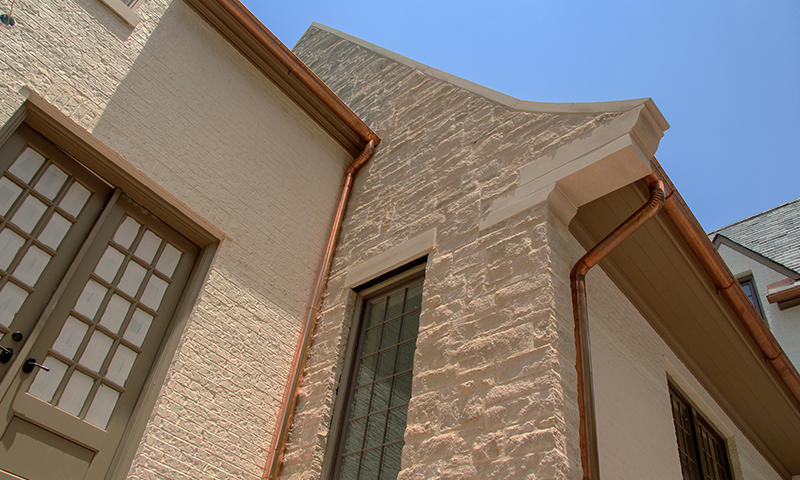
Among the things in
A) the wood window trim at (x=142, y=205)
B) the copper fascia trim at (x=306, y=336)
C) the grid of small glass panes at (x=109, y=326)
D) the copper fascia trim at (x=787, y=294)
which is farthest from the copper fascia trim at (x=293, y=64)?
the copper fascia trim at (x=787, y=294)

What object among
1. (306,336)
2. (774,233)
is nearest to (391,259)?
(306,336)

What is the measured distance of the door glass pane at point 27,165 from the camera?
14.7 ft

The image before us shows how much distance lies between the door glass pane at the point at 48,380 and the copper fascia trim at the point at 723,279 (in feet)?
15.6

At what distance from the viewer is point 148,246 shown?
5117 mm

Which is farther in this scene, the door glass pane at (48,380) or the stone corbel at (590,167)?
the stone corbel at (590,167)

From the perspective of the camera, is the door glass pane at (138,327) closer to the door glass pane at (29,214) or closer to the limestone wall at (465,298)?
the door glass pane at (29,214)

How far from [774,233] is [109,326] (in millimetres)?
16916

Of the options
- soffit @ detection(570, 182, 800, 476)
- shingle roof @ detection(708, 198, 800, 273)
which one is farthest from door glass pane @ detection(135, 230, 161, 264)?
shingle roof @ detection(708, 198, 800, 273)

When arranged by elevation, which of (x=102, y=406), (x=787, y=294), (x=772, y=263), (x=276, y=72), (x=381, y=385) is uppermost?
(x=772, y=263)

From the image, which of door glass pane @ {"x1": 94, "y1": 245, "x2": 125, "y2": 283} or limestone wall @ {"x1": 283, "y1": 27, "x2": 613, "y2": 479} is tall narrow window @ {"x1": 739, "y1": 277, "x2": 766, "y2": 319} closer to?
limestone wall @ {"x1": 283, "y1": 27, "x2": 613, "y2": 479}

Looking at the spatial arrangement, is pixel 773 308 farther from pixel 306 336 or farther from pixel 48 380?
pixel 48 380

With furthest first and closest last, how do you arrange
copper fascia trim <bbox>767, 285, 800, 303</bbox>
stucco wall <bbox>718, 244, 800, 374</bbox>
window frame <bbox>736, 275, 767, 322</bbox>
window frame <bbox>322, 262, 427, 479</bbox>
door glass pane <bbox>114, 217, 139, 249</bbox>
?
window frame <bbox>736, 275, 767, 322</bbox> → copper fascia trim <bbox>767, 285, 800, 303</bbox> → stucco wall <bbox>718, 244, 800, 374</bbox> → door glass pane <bbox>114, 217, 139, 249</bbox> → window frame <bbox>322, 262, 427, 479</bbox>

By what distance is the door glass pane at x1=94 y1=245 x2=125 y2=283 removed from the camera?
471 centimetres

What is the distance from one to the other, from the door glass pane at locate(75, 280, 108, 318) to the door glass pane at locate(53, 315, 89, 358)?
0.30 feet
